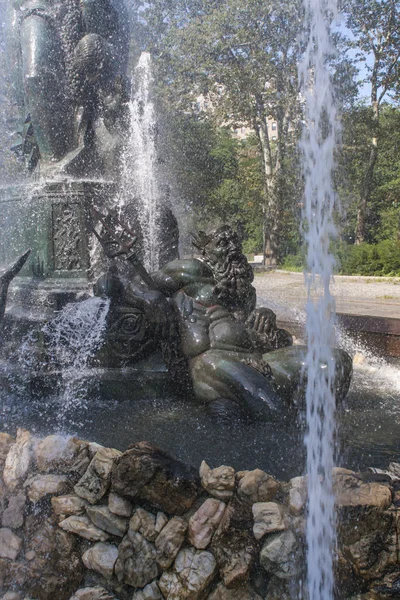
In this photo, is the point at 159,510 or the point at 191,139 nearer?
the point at 159,510

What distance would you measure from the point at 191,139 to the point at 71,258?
19106 mm

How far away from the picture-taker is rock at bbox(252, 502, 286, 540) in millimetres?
2334

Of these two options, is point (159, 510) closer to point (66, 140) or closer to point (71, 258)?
point (71, 258)

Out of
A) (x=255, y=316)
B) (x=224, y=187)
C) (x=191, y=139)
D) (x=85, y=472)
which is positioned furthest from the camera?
(x=224, y=187)

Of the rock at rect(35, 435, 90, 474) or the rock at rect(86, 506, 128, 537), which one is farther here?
the rock at rect(35, 435, 90, 474)

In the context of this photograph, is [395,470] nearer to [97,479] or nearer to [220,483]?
[220,483]

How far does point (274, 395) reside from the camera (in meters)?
3.79

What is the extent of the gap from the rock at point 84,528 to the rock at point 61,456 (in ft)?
0.77

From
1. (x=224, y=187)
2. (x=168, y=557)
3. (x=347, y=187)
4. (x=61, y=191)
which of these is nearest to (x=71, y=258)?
(x=61, y=191)

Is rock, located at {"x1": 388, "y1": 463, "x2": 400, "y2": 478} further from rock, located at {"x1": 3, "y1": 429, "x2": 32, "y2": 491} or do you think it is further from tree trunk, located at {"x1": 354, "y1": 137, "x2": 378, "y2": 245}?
tree trunk, located at {"x1": 354, "y1": 137, "x2": 378, "y2": 245}

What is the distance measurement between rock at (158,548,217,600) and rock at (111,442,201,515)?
18cm

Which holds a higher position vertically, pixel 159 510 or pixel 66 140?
pixel 66 140

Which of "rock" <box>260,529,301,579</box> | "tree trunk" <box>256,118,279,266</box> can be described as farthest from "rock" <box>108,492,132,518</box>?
"tree trunk" <box>256,118,279,266</box>

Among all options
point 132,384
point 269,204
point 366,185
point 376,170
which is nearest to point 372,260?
point 269,204
